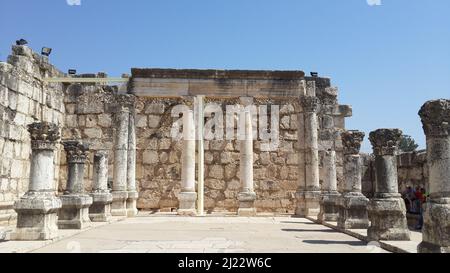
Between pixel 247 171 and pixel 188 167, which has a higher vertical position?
pixel 188 167

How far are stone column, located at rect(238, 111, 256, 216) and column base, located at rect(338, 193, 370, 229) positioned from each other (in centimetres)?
514

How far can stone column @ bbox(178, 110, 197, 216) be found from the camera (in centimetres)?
1606

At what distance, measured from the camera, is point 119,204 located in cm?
1562

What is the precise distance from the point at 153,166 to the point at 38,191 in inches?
356

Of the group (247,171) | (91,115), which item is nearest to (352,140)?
(247,171)

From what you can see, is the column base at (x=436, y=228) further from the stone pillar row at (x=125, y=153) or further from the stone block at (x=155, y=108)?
the stone block at (x=155, y=108)

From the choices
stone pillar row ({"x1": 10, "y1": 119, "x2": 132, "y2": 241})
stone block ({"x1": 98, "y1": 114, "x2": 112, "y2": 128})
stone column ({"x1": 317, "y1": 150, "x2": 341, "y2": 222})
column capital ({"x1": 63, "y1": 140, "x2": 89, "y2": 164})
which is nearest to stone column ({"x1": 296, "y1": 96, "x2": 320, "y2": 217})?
stone column ({"x1": 317, "y1": 150, "x2": 341, "y2": 222})

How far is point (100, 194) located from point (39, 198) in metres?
4.70

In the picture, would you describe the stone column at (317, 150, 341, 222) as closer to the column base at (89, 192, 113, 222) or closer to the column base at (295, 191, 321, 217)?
the column base at (295, 191, 321, 217)

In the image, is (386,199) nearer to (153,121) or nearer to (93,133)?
(153,121)

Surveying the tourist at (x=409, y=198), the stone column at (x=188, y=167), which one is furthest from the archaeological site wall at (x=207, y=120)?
the tourist at (x=409, y=198)

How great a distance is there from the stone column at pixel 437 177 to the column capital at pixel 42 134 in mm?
6915

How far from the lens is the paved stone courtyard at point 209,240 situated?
7.89 meters
